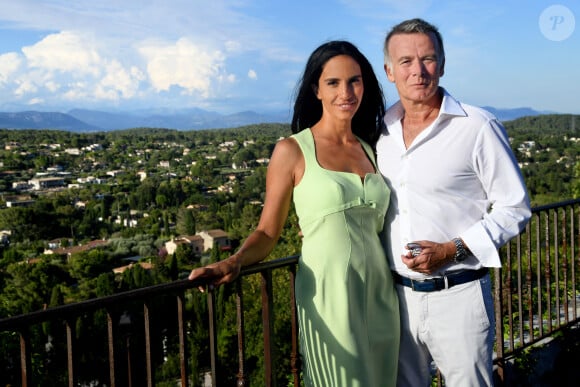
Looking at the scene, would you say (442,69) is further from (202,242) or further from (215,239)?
(202,242)

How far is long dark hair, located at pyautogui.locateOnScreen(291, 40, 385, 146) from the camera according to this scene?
234 centimetres

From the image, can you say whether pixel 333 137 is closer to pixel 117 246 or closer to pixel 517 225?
pixel 517 225

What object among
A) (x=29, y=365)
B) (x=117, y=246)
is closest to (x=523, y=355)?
(x=29, y=365)

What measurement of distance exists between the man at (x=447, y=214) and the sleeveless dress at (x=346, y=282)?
0.08 meters

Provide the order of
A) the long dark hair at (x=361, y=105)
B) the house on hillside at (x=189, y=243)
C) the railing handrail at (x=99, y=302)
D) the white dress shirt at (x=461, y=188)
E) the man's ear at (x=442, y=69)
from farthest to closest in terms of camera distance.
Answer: the house on hillside at (x=189, y=243) < the long dark hair at (x=361, y=105) < the man's ear at (x=442, y=69) < the white dress shirt at (x=461, y=188) < the railing handrail at (x=99, y=302)

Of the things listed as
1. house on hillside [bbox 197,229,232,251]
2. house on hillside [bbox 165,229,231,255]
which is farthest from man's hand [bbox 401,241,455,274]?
house on hillside [bbox 197,229,232,251]

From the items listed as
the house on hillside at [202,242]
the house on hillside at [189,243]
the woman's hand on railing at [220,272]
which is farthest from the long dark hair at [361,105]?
the house on hillside at [189,243]

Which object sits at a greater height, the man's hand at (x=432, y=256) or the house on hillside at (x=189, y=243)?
the man's hand at (x=432, y=256)

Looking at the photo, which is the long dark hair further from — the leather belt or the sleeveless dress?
the leather belt

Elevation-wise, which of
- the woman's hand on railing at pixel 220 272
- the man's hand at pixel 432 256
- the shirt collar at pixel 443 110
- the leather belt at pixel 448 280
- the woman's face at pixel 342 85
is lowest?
the leather belt at pixel 448 280

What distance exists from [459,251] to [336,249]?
422mm

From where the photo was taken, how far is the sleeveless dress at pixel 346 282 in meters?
2.07

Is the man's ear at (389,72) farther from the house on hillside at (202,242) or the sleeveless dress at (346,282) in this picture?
the house on hillside at (202,242)

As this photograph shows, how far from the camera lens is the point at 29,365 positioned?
1827 mm
